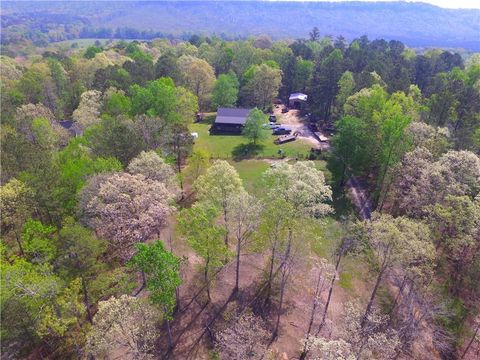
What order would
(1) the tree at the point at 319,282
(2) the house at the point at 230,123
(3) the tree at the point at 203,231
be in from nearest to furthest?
(3) the tree at the point at 203,231
(1) the tree at the point at 319,282
(2) the house at the point at 230,123

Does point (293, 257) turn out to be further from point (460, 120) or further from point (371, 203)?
point (460, 120)

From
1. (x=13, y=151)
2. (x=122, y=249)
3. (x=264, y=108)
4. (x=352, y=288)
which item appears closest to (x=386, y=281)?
(x=352, y=288)

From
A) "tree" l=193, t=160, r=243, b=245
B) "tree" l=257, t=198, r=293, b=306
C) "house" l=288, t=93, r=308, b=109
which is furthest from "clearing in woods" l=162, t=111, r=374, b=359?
"house" l=288, t=93, r=308, b=109

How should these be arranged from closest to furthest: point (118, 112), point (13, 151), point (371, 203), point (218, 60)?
point (13, 151), point (371, 203), point (118, 112), point (218, 60)

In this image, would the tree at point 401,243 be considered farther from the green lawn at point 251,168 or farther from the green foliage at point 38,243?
the green foliage at point 38,243

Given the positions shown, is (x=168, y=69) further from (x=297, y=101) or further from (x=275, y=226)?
(x=275, y=226)

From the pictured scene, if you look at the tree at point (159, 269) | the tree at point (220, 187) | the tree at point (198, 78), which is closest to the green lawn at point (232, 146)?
the tree at point (198, 78)

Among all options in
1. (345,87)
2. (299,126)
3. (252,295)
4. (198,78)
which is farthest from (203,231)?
(198,78)
